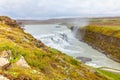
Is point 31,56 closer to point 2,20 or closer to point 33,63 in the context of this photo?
point 33,63

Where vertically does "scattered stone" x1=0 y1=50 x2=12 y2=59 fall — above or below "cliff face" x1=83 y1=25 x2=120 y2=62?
above

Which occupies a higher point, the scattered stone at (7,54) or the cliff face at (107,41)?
the scattered stone at (7,54)

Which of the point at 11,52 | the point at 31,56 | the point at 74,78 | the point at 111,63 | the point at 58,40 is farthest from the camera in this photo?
the point at 58,40

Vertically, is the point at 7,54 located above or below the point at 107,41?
above

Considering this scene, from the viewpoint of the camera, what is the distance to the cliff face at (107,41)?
115 meters

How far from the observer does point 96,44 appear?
144000 mm

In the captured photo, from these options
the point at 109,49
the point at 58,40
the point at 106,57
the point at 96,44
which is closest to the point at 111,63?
the point at 106,57

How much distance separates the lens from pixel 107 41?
136 meters

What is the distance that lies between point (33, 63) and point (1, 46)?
413 cm

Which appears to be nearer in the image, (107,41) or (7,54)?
(7,54)

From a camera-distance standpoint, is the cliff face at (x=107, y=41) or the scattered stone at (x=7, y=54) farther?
the cliff face at (x=107, y=41)

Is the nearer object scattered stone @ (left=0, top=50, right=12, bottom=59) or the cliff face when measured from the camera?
scattered stone @ (left=0, top=50, right=12, bottom=59)

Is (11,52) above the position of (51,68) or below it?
above

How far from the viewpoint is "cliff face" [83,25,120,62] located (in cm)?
11530
